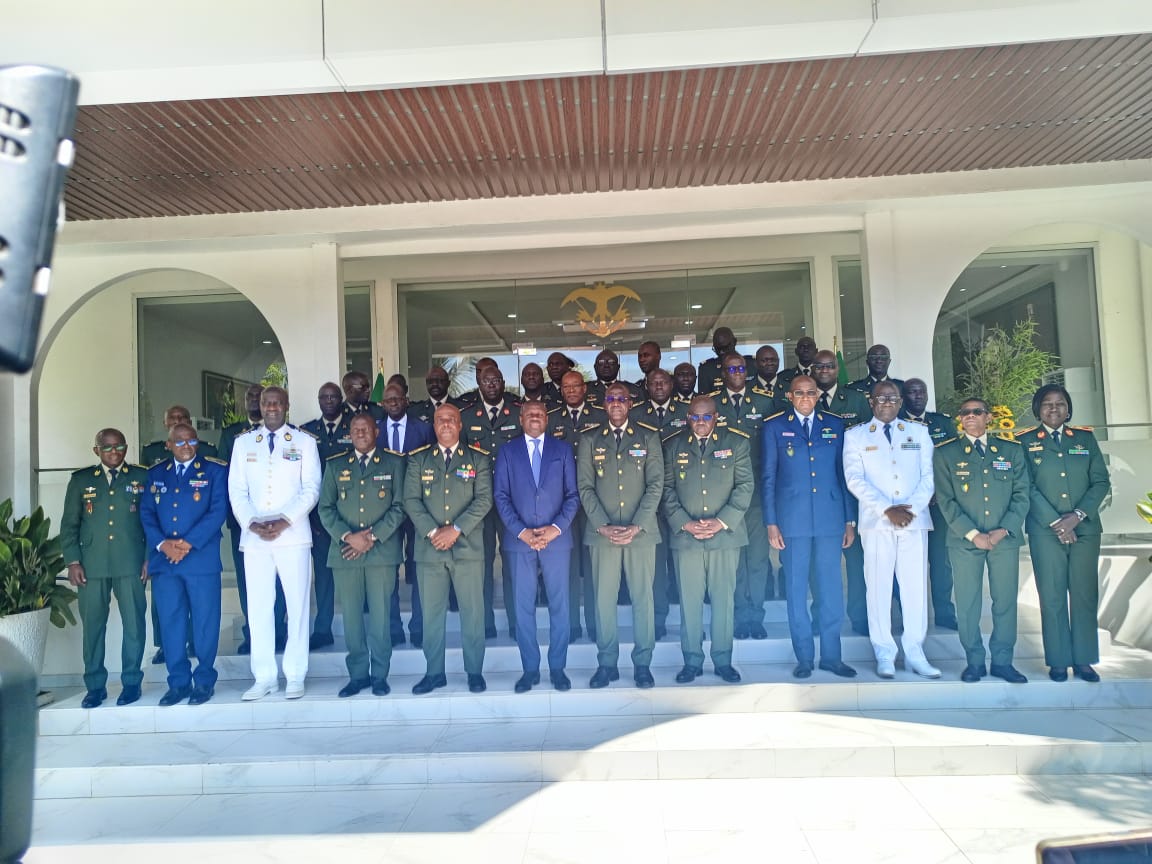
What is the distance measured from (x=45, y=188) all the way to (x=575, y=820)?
3491 millimetres

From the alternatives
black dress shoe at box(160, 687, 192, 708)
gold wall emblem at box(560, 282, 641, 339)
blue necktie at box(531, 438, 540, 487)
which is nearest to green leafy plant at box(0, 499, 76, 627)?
black dress shoe at box(160, 687, 192, 708)

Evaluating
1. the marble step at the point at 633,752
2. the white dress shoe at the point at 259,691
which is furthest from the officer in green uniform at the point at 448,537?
the white dress shoe at the point at 259,691

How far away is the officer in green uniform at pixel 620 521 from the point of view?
16.2 ft

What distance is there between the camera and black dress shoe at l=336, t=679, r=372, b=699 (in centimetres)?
491

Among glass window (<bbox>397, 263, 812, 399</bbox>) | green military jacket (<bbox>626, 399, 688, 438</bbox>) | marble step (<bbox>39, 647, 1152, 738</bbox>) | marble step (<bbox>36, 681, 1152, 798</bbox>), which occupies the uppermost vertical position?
glass window (<bbox>397, 263, 812, 399</bbox>)

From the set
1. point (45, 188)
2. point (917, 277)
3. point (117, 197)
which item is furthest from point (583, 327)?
point (45, 188)

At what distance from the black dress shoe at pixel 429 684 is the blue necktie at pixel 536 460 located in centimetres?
133

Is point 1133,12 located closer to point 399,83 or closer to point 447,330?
point 399,83

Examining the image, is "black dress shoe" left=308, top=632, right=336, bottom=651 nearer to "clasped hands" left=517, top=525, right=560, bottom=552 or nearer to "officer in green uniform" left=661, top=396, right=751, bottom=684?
"clasped hands" left=517, top=525, right=560, bottom=552

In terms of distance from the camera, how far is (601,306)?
8797mm

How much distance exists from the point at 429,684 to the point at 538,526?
1.15 meters

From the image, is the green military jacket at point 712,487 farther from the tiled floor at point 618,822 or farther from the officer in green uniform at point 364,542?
the officer in green uniform at point 364,542

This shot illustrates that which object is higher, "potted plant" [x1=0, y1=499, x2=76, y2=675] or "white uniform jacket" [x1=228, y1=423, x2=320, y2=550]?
"white uniform jacket" [x1=228, y1=423, x2=320, y2=550]

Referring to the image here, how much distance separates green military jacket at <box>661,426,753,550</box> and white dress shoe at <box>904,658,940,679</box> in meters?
1.23
